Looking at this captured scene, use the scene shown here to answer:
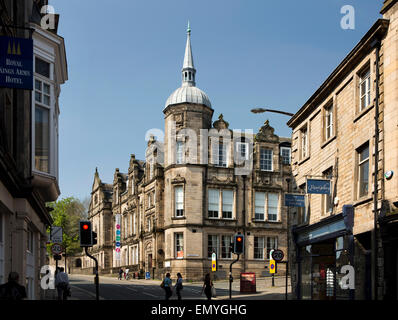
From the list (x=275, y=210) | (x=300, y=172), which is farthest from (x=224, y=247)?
(x=300, y=172)

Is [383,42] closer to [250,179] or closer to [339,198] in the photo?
[339,198]

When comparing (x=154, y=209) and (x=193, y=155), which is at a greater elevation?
(x=193, y=155)

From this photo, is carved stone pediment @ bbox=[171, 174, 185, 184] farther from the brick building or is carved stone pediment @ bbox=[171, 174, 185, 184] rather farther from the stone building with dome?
the brick building

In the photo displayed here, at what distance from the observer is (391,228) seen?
17.5 metres

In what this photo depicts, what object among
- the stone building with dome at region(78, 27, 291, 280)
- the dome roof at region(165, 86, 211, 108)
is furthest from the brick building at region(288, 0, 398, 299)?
the dome roof at region(165, 86, 211, 108)

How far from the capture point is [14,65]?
11.8 meters

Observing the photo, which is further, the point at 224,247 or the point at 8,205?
the point at 224,247

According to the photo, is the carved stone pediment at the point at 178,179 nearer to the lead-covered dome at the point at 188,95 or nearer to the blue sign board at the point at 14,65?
the lead-covered dome at the point at 188,95

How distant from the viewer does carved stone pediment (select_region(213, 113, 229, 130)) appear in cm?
5581

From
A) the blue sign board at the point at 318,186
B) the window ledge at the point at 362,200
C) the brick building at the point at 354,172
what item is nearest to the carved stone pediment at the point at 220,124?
the brick building at the point at 354,172

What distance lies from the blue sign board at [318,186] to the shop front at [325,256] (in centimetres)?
112

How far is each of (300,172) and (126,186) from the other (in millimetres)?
54419

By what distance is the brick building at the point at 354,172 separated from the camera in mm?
18094

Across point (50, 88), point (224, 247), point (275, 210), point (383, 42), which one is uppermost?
point (383, 42)
